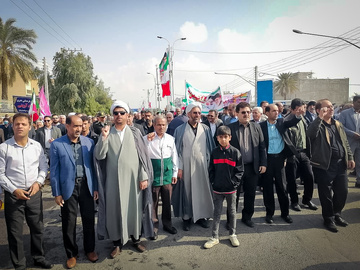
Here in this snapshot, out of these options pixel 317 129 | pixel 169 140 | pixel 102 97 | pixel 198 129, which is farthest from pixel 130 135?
pixel 102 97

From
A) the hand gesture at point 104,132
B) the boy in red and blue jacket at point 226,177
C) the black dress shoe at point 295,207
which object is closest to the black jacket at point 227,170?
the boy in red and blue jacket at point 226,177

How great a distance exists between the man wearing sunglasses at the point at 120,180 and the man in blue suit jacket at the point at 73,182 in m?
0.15


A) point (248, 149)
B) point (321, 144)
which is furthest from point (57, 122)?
point (321, 144)

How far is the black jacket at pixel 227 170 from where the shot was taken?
11.8 feet

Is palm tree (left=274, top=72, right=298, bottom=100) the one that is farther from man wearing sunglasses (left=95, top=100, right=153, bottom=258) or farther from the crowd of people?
man wearing sunglasses (left=95, top=100, right=153, bottom=258)

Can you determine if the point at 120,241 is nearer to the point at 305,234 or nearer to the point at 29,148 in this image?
the point at 29,148

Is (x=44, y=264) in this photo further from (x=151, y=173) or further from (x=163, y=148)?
(x=163, y=148)

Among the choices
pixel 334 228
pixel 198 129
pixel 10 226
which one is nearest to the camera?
pixel 10 226

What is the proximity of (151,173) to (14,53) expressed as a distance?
2498 centimetres

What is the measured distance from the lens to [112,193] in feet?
11.2

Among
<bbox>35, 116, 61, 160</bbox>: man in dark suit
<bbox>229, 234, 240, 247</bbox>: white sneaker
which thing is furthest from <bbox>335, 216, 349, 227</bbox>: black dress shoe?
<bbox>35, 116, 61, 160</bbox>: man in dark suit

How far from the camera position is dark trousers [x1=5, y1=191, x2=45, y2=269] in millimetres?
3008

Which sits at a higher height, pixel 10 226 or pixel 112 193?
pixel 112 193

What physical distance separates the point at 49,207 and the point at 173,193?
3.21 metres
